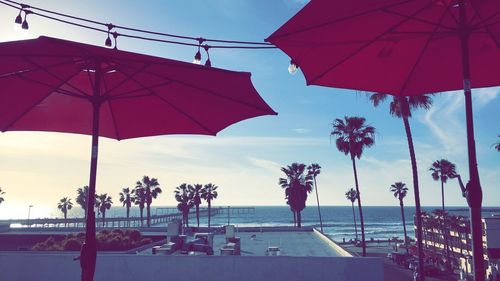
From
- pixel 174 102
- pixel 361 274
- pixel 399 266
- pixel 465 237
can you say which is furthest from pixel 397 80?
pixel 465 237

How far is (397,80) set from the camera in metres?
6.20

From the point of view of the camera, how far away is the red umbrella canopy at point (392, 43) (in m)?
4.61

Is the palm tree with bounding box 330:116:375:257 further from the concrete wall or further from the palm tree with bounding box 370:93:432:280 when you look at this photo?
the concrete wall

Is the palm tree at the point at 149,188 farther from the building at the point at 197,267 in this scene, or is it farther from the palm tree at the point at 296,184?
the building at the point at 197,267

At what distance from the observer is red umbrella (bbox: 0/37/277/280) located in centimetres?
470

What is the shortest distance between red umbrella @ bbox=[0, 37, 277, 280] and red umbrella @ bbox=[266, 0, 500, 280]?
106 centimetres

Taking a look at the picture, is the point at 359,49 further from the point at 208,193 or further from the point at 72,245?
the point at 208,193

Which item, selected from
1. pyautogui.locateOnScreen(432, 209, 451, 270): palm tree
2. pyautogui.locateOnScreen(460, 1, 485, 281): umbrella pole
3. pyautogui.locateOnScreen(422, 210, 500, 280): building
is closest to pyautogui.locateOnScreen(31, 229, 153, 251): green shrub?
pyautogui.locateOnScreen(460, 1, 485, 281): umbrella pole

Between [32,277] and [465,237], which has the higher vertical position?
[32,277]

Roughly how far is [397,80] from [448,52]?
78 cm

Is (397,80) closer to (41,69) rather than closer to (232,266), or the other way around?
(41,69)

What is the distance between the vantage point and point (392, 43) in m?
5.72

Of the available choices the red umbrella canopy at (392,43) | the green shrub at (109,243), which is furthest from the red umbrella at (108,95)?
the green shrub at (109,243)

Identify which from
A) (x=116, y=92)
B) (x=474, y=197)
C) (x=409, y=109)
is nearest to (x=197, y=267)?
(x=116, y=92)
